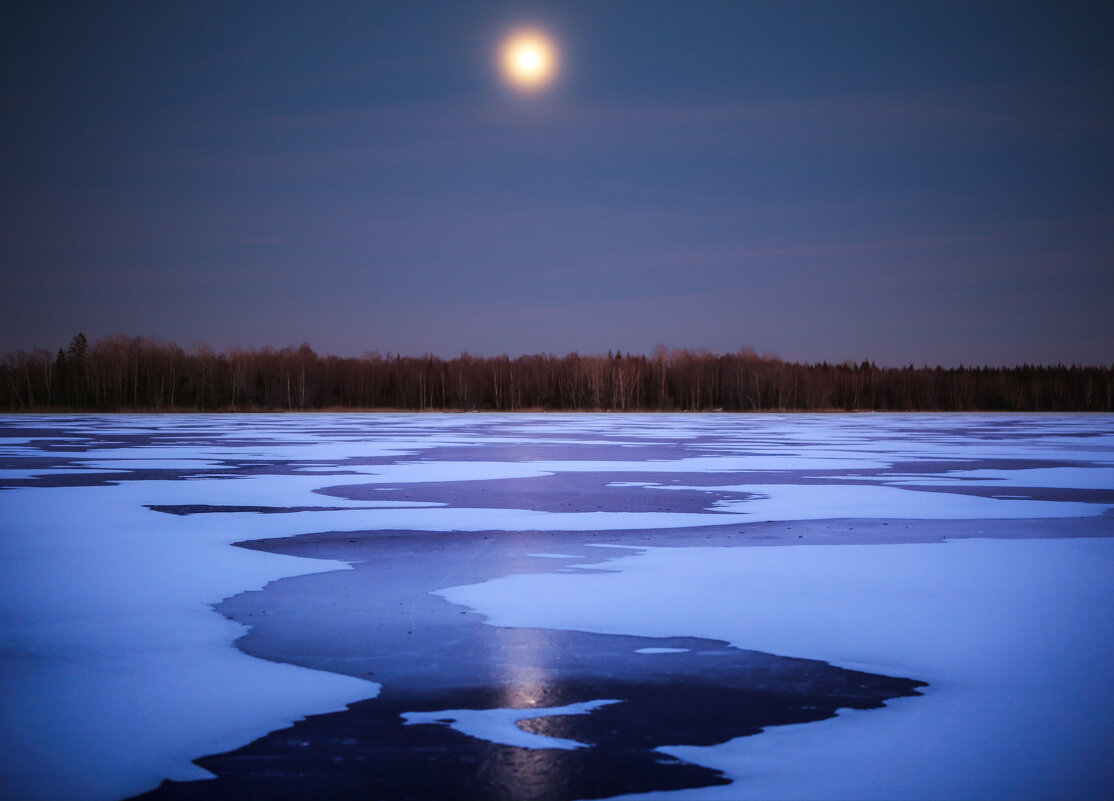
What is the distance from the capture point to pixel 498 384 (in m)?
78.4

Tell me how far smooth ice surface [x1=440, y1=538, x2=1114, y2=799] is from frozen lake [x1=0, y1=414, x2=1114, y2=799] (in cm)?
2

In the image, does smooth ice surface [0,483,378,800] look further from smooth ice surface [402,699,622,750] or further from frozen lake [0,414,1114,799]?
smooth ice surface [402,699,622,750]

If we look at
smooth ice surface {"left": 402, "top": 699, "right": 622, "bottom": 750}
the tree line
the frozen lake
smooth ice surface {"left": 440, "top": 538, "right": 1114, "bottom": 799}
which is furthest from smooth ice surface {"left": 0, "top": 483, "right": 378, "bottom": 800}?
the tree line

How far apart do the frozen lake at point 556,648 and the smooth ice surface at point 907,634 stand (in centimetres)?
2

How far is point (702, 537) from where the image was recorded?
25.0 ft

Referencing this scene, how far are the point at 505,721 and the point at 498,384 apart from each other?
75171 millimetres

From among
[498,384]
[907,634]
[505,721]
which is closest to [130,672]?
[505,721]

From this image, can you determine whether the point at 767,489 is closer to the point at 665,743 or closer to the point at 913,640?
the point at 913,640

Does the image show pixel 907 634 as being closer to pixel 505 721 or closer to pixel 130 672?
pixel 505 721

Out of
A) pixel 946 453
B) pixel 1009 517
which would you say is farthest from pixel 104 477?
pixel 946 453

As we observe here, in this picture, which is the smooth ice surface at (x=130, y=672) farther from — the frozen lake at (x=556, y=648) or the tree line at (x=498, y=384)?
the tree line at (x=498, y=384)

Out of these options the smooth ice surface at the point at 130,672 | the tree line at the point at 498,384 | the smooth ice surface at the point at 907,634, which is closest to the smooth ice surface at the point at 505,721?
the smooth ice surface at the point at 130,672

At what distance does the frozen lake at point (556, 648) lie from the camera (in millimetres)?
2994

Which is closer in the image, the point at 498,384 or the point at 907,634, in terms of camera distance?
the point at 907,634
